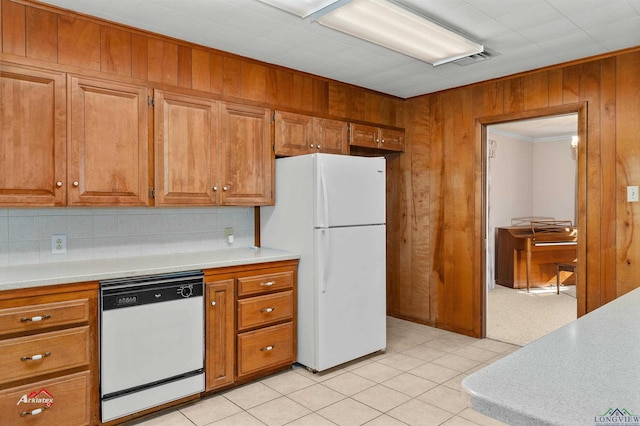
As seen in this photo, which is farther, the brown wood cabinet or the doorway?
the doorway

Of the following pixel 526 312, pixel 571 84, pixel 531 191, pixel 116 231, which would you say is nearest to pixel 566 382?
pixel 116 231

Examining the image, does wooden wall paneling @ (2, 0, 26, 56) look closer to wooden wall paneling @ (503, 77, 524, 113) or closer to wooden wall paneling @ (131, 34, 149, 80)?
wooden wall paneling @ (131, 34, 149, 80)

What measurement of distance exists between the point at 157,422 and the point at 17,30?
93.1 inches

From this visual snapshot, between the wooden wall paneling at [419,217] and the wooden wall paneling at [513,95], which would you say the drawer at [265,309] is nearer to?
the wooden wall paneling at [419,217]

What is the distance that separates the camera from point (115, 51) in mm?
2662

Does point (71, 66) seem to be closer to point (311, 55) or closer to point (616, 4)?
point (311, 55)

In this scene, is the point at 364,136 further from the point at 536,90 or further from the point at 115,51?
the point at 115,51

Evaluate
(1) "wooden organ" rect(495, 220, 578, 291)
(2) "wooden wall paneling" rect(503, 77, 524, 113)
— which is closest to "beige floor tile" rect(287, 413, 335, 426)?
(2) "wooden wall paneling" rect(503, 77, 524, 113)

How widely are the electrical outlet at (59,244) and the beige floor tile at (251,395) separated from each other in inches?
56.5

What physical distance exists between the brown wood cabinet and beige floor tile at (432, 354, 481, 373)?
248cm

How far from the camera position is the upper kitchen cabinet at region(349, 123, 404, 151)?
401cm

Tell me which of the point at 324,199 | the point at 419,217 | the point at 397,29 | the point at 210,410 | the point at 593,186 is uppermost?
the point at 397,29

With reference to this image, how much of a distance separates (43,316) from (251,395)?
1.36 m

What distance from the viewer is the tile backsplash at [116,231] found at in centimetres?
256
